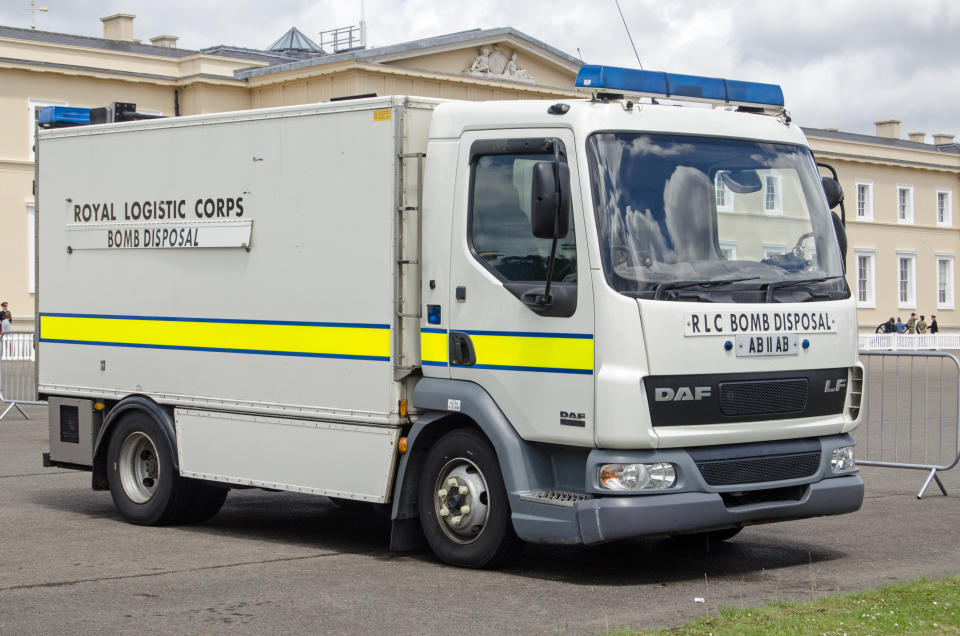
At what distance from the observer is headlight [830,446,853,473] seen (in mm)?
8703

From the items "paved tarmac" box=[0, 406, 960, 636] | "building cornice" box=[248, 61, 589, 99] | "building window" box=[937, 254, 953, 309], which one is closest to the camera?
"paved tarmac" box=[0, 406, 960, 636]

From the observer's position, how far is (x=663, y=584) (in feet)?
26.7

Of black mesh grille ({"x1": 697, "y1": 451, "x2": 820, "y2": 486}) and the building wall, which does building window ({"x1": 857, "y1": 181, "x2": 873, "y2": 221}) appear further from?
black mesh grille ({"x1": 697, "y1": 451, "x2": 820, "y2": 486})

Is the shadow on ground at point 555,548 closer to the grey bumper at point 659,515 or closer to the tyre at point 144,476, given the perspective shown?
the tyre at point 144,476

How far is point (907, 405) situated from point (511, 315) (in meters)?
7.22

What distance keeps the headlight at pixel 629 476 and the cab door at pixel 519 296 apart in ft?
0.69

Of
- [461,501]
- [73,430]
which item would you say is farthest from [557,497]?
[73,430]

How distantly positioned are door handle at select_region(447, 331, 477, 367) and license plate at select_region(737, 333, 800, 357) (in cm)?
163

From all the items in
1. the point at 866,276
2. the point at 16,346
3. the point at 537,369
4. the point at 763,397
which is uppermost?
the point at 866,276

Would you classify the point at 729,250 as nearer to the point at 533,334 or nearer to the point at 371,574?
the point at 533,334

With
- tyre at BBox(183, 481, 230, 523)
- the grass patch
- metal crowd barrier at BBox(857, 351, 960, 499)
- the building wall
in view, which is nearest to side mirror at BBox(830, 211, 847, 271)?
the grass patch

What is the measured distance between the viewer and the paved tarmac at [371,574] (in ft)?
23.3

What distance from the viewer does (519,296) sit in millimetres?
8219

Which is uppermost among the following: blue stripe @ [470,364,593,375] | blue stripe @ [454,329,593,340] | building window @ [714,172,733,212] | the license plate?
building window @ [714,172,733,212]
